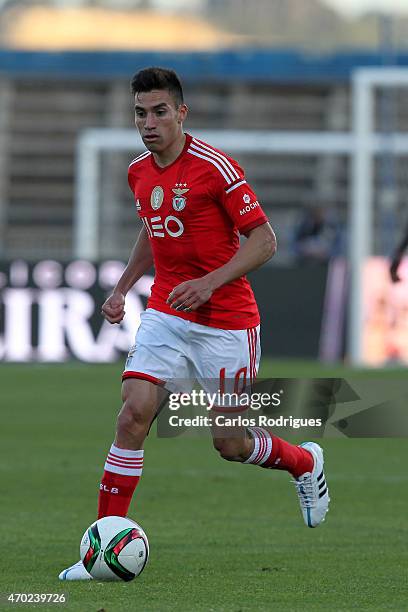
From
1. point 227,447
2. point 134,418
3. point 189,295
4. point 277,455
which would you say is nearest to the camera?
point 189,295

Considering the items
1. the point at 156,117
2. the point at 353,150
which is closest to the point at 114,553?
the point at 156,117

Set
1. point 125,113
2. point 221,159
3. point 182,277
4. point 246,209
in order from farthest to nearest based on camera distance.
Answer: point 125,113
point 182,277
point 221,159
point 246,209

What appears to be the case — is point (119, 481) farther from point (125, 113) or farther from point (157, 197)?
point (125, 113)

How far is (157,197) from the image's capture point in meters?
7.02

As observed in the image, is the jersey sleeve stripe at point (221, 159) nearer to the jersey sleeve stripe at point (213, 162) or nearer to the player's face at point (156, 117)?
the jersey sleeve stripe at point (213, 162)

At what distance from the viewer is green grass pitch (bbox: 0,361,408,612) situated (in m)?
6.16

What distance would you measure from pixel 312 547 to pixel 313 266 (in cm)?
1377

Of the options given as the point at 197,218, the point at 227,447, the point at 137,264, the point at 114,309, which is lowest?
the point at 227,447

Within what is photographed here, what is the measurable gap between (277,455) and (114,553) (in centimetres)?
139

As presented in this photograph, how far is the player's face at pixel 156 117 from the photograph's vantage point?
6.91 metres

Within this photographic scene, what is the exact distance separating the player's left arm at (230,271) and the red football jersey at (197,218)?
74 millimetres

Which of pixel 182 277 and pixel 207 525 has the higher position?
pixel 182 277

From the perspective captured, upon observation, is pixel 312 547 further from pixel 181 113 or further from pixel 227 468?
pixel 227 468

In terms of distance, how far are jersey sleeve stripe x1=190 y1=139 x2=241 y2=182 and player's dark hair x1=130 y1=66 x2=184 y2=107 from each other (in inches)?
9.4
